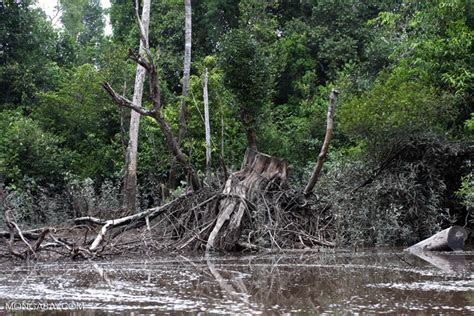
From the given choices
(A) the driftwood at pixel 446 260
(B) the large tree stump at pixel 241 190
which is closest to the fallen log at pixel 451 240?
(A) the driftwood at pixel 446 260

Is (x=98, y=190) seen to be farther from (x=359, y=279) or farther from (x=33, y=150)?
(x=359, y=279)

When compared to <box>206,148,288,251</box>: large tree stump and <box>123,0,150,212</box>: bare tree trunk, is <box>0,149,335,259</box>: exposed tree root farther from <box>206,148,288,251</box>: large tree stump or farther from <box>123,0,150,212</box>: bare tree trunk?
<box>123,0,150,212</box>: bare tree trunk

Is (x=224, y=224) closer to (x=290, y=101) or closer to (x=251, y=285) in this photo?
(x=251, y=285)

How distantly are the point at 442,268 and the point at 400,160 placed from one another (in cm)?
483

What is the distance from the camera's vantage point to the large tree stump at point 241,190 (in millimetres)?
11641

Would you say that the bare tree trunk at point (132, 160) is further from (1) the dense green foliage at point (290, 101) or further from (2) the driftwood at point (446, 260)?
(2) the driftwood at point (446, 260)

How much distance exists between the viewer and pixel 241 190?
482 inches

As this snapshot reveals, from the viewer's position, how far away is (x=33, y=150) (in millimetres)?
20969

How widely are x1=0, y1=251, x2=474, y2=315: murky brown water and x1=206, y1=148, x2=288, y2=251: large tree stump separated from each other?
1.24 metres

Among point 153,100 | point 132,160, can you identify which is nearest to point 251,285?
point 153,100

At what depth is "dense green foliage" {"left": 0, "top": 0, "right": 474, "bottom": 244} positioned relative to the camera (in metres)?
12.9

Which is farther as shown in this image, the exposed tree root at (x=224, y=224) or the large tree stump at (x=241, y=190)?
the large tree stump at (x=241, y=190)

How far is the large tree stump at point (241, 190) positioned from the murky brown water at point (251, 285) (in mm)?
1238

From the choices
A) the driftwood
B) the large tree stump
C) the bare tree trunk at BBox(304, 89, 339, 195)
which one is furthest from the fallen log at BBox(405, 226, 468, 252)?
the large tree stump
